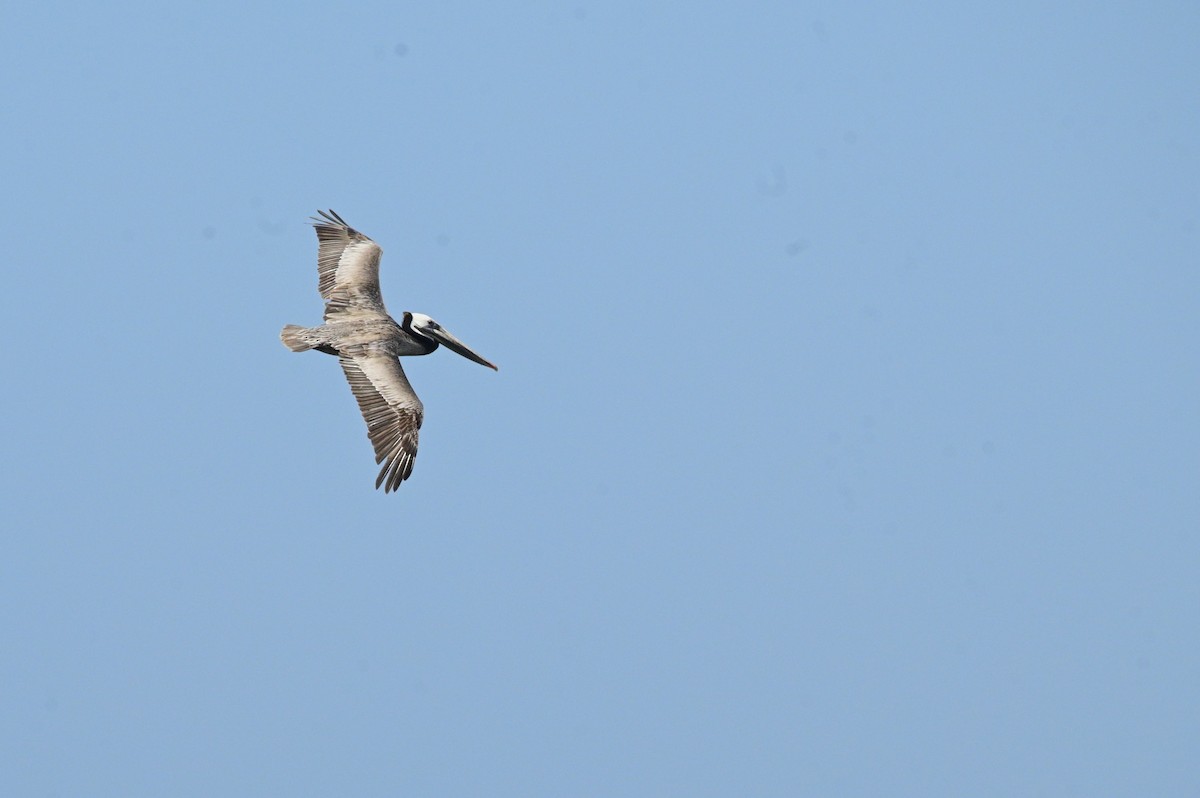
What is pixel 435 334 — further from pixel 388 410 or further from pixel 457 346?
pixel 388 410

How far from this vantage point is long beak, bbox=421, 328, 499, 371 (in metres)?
31.0

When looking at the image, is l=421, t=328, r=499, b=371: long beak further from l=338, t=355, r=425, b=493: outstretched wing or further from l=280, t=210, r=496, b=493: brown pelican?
l=338, t=355, r=425, b=493: outstretched wing

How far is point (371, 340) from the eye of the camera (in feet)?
92.1

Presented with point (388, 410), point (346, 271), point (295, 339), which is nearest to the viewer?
point (388, 410)

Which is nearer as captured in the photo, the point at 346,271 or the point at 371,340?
the point at 371,340

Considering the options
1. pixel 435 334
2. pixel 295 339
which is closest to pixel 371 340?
pixel 295 339

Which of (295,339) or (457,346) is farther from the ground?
(457,346)

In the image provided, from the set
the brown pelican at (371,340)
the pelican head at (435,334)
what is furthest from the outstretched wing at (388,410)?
the pelican head at (435,334)

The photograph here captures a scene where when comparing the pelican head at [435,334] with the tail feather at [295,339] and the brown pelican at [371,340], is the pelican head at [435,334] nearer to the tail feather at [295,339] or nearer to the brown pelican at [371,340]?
the brown pelican at [371,340]

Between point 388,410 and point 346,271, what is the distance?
4670 mm

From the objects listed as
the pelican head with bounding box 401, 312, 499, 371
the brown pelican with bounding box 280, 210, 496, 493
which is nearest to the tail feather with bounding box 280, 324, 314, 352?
the brown pelican with bounding box 280, 210, 496, 493

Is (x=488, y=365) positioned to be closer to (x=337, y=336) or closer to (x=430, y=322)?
(x=430, y=322)

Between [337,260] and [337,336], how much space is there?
11.2 ft

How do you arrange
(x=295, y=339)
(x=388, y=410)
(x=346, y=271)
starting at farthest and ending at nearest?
1. (x=346, y=271)
2. (x=295, y=339)
3. (x=388, y=410)
